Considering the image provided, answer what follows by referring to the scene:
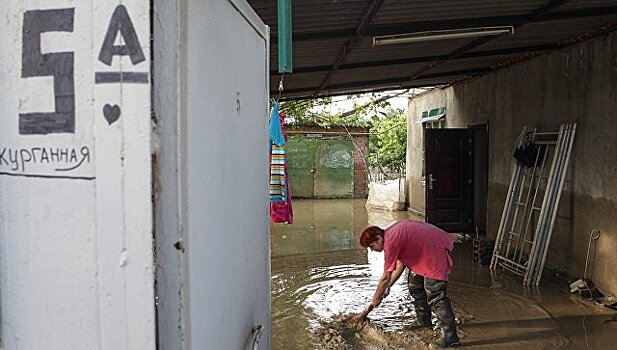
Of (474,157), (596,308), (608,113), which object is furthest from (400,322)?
(474,157)

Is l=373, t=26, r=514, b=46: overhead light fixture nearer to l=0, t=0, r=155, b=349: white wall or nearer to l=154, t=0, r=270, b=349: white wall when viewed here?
l=154, t=0, r=270, b=349: white wall

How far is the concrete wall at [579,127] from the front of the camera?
597 cm

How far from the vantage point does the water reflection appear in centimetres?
546

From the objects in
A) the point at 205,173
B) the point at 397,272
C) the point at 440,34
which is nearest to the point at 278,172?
the point at 397,272

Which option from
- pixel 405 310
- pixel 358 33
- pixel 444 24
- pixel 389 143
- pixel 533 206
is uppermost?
pixel 444 24

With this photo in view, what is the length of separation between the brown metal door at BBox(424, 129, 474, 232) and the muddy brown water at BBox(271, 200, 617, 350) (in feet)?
4.51

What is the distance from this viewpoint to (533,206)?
7227mm

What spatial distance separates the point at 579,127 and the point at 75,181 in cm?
685

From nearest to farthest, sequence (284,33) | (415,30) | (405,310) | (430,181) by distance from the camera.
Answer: (284,33) → (415,30) → (405,310) → (430,181)


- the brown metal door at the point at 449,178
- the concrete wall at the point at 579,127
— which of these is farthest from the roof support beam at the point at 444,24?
the brown metal door at the point at 449,178

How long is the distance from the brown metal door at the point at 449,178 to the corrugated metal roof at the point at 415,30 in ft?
5.44

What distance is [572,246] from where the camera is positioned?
674 cm

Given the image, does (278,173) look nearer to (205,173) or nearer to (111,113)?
(205,173)

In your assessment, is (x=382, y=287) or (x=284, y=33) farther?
(x=382, y=287)
